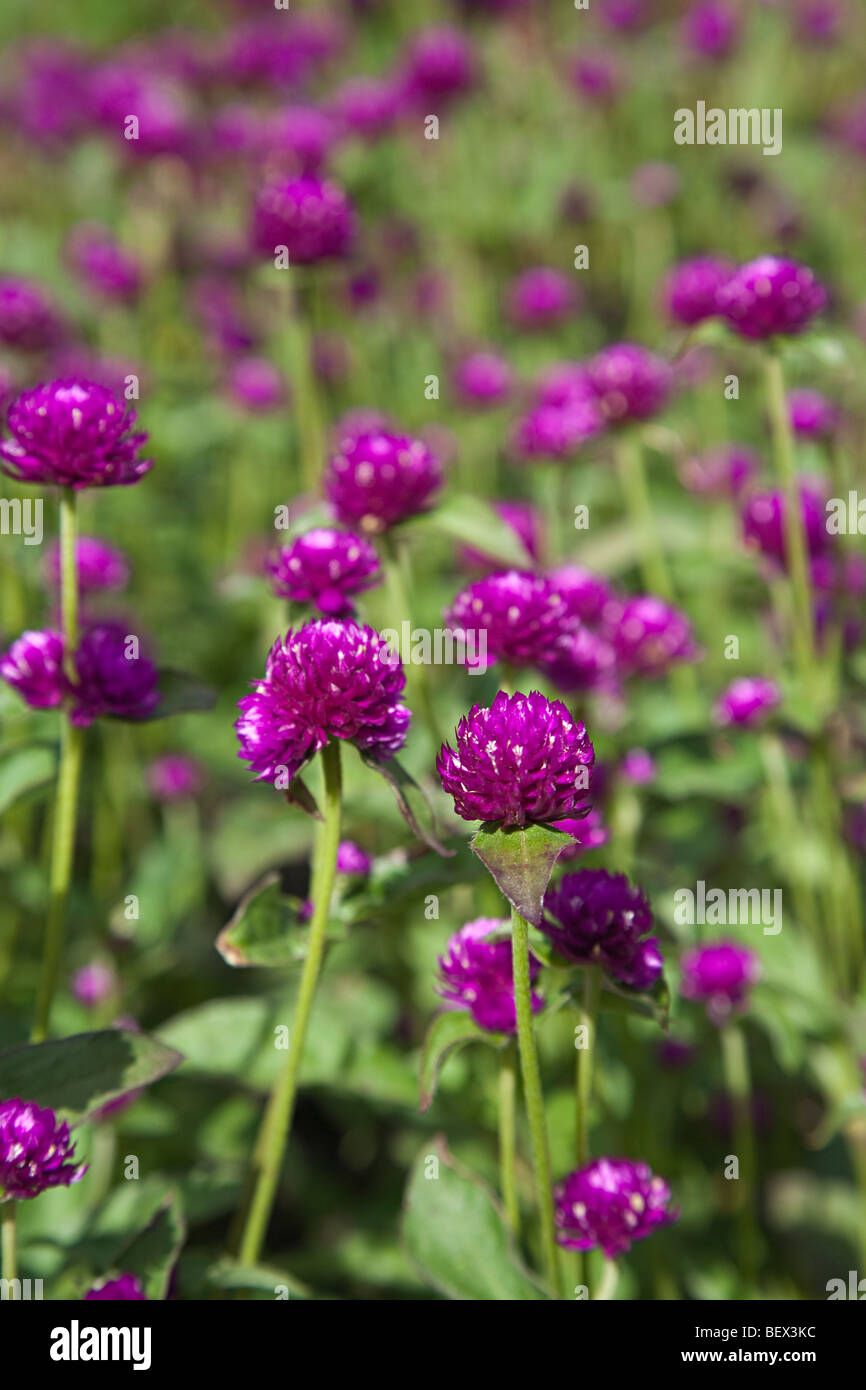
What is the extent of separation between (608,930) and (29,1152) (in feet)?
1.78

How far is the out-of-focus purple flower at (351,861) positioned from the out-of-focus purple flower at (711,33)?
437 cm

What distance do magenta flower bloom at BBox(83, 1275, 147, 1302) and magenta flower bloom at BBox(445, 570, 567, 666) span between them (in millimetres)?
754

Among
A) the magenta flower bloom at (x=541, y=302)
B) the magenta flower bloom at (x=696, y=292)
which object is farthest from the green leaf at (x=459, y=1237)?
the magenta flower bloom at (x=541, y=302)

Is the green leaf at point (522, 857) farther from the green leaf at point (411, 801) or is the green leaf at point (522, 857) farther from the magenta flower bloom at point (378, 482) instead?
the magenta flower bloom at point (378, 482)

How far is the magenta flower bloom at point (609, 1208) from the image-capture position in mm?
1268

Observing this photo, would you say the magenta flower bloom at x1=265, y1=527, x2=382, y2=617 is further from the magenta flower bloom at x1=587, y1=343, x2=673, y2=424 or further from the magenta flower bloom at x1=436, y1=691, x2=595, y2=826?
the magenta flower bloom at x1=587, y1=343, x2=673, y2=424

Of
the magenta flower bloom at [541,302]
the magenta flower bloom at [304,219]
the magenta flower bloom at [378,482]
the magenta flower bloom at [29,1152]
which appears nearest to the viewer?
the magenta flower bloom at [29,1152]

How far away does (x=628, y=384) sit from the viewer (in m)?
2.31

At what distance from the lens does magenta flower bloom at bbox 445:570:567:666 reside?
151 cm

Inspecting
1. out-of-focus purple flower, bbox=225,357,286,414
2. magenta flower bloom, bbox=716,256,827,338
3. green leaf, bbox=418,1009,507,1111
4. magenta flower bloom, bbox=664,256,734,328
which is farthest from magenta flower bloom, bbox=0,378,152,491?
out-of-focus purple flower, bbox=225,357,286,414
